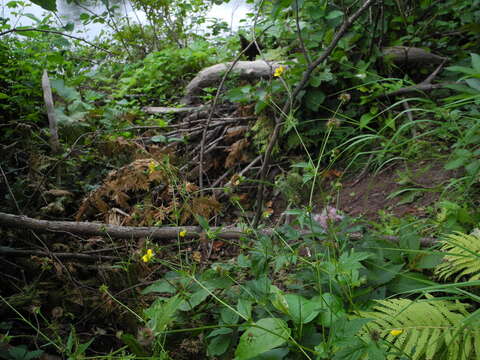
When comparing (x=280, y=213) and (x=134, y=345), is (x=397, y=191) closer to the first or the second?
(x=280, y=213)

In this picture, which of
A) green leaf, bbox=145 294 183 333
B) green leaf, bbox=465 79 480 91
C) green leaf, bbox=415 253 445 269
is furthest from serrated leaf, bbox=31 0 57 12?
green leaf, bbox=465 79 480 91

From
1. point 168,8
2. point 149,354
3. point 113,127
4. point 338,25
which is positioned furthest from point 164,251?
point 168,8

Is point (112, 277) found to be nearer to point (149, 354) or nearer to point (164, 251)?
point (164, 251)

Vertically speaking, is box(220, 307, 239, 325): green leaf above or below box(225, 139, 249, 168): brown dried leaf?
below

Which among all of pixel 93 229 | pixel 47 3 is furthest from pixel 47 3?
pixel 93 229

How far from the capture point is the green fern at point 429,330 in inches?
37.1

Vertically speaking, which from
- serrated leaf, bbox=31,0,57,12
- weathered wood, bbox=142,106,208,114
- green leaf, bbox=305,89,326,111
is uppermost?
serrated leaf, bbox=31,0,57,12

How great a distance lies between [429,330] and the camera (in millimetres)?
1029

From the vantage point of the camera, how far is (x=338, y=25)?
2.62m

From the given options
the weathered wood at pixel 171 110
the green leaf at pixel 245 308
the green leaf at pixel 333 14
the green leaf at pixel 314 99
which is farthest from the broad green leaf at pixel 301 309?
the weathered wood at pixel 171 110

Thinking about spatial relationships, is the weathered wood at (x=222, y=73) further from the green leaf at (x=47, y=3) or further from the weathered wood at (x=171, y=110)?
the green leaf at (x=47, y=3)

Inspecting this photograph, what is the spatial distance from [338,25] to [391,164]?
1.14 metres

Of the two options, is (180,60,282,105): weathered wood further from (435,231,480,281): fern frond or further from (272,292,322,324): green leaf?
(272,292,322,324): green leaf

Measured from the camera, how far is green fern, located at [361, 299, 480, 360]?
943mm
